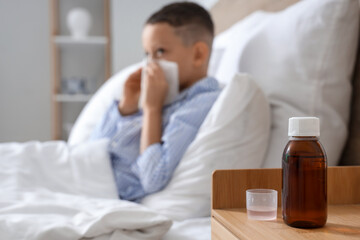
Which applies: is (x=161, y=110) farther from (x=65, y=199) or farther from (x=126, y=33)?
(x=126, y=33)

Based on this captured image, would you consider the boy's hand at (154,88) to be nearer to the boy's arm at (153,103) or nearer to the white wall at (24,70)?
the boy's arm at (153,103)

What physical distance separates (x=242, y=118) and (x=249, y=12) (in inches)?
33.5

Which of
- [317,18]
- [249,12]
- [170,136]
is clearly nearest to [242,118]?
[170,136]

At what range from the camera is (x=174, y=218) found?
92 cm

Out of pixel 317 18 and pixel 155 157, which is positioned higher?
pixel 317 18

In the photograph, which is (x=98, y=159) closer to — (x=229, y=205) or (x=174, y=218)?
(x=174, y=218)

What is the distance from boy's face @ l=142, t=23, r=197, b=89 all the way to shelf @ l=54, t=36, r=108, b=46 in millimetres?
1592

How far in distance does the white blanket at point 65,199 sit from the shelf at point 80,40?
5.36 ft

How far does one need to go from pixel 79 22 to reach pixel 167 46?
5.61 feet

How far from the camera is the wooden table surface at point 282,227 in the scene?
18.1 inches

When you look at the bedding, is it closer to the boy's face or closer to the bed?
the bed

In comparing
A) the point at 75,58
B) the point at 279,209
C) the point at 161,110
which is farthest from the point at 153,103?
the point at 75,58

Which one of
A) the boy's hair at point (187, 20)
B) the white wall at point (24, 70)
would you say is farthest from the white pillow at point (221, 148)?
the white wall at point (24, 70)

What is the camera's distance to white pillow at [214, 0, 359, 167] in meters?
0.96
